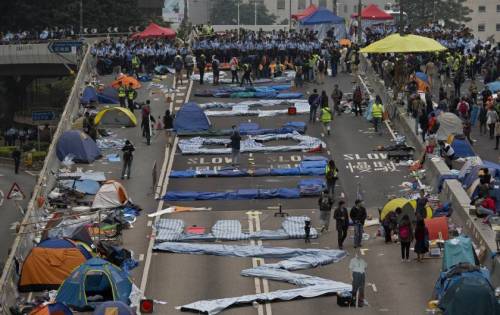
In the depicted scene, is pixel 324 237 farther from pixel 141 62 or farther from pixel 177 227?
pixel 141 62

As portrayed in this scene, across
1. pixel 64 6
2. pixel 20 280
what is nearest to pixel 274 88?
pixel 20 280

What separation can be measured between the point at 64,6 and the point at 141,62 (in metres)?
39.0

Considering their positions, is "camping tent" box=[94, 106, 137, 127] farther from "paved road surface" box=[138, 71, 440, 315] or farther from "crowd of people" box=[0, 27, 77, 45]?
"crowd of people" box=[0, 27, 77, 45]

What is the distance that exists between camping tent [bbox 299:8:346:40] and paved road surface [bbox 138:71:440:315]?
24898 mm

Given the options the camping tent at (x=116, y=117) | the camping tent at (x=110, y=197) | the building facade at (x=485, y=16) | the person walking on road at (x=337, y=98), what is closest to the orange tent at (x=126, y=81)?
the camping tent at (x=116, y=117)

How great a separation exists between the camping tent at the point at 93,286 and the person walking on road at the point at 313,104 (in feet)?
75.0

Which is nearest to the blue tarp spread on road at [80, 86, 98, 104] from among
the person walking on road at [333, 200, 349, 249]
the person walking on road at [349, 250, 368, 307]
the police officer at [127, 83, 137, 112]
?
the police officer at [127, 83, 137, 112]

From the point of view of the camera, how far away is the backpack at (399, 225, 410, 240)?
42375 millimetres

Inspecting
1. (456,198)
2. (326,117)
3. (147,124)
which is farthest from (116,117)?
(456,198)

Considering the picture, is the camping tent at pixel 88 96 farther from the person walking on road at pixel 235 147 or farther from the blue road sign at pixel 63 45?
the blue road sign at pixel 63 45

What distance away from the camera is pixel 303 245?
45.5 metres

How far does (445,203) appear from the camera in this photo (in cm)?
4831

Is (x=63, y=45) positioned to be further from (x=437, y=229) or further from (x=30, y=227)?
(x=437, y=229)

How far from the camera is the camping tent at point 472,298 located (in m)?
35.8
